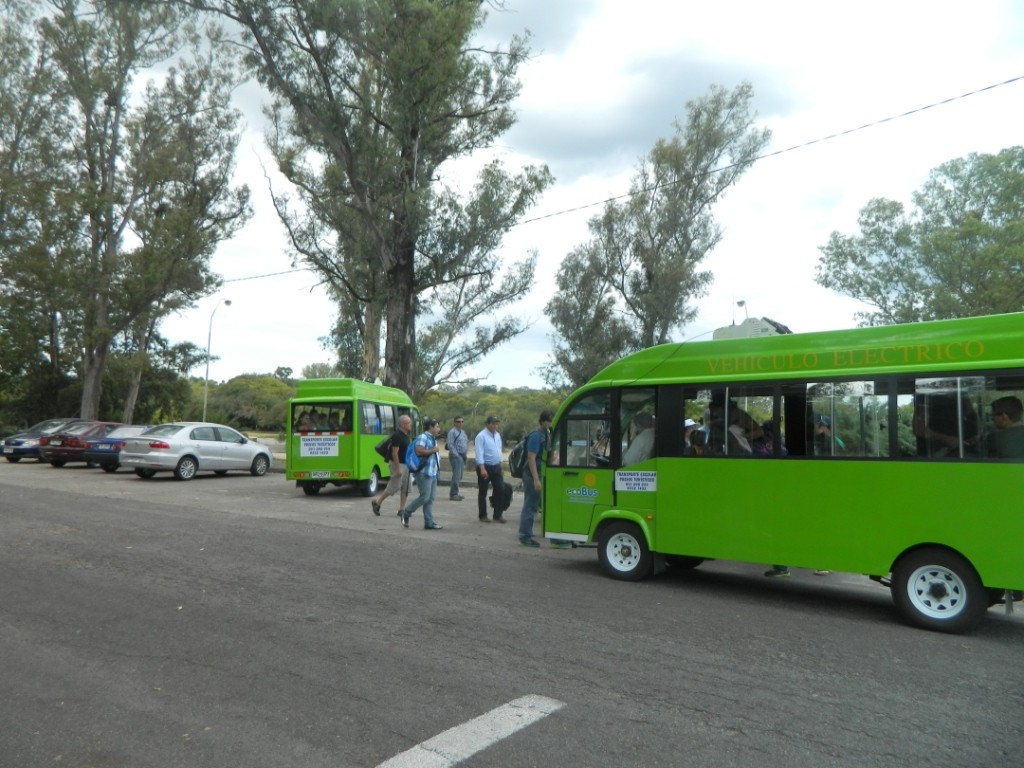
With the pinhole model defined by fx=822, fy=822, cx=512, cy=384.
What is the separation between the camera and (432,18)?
22156 mm

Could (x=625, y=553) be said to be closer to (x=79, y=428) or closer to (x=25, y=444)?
(x=79, y=428)

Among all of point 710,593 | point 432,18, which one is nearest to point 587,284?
point 432,18

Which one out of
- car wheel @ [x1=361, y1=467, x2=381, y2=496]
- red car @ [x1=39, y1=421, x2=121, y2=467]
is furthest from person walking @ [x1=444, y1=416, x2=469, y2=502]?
red car @ [x1=39, y1=421, x2=121, y2=467]

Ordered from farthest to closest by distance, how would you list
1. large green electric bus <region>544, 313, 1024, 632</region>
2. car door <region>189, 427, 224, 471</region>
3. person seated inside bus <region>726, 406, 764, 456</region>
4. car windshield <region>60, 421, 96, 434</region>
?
car windshield <region>60, 421, 96, 434</region>, car door <region>189, 427, 224, 471</region>, person seated inside bus <region>726, 406, 764, 456</region>, large green electric bus <region>544, 313, 1024, 632</region>

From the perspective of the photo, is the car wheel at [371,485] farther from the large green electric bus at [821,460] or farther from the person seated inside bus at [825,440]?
the person seated inside bus at [825,440]

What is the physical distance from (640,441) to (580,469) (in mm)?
874

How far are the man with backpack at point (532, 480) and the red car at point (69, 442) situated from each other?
1829 cm

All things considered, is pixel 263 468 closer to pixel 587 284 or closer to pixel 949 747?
pixel 587 284

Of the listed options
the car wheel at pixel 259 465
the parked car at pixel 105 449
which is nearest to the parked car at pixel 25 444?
the parked car at pixel 105 449

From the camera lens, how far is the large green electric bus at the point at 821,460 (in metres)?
6.88

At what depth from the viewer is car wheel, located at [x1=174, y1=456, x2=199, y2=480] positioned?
70.6ft

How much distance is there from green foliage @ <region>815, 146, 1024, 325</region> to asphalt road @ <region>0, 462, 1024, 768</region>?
72.2 ft

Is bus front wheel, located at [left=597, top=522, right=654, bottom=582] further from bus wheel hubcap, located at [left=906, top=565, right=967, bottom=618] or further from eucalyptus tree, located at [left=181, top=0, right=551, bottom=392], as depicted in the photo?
eucalyptus tree, located at [left=181, top=0, right=551, bottom=392]

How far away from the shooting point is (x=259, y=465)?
2423cm
